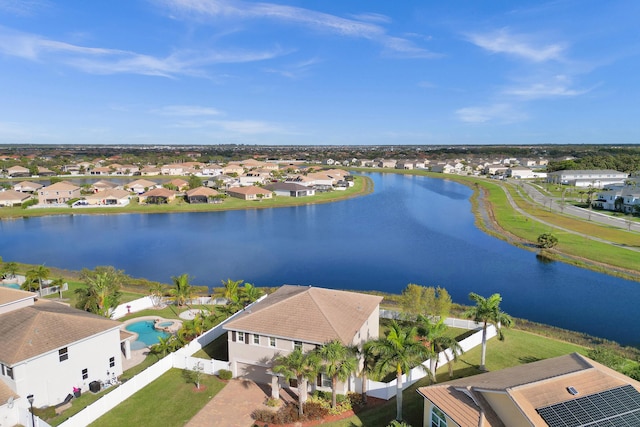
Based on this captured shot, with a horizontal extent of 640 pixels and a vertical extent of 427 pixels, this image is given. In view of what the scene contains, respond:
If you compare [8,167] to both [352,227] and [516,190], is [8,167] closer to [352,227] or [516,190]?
[352,227]

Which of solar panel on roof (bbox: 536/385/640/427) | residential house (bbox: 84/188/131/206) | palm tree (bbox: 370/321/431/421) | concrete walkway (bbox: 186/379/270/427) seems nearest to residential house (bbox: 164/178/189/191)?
residential house (bbox: 84/188/131/206)

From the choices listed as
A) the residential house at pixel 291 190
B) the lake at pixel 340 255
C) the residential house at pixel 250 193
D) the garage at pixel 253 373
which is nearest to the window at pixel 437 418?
the garage at pixel 253 373

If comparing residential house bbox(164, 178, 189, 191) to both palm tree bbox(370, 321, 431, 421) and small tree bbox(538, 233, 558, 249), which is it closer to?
small tree bbox(538, 233, 558, 249)

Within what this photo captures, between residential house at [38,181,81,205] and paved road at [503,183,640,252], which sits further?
residential house at [38,181,81,205]

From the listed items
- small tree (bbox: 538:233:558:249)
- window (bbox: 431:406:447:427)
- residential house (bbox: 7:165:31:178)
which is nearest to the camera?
window (bbox: 431:406:447:427)

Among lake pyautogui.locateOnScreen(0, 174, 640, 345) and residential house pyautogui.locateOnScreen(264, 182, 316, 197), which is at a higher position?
residential house pyautogui.locateOnScreen(264, 182, 316, 197)

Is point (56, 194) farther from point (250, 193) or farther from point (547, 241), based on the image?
point (547, 241)

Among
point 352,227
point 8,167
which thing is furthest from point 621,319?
point 8,167
